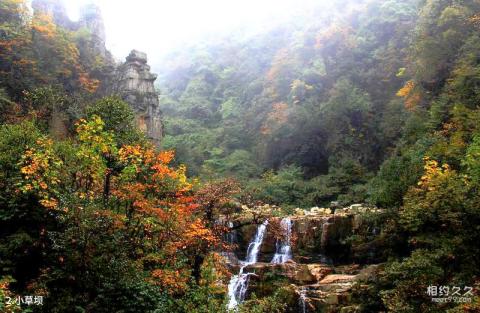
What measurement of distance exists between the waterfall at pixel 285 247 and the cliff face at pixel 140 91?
13.9m

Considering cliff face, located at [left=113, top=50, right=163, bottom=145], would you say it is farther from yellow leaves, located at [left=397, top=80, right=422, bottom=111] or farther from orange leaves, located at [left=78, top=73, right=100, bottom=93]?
yellow leaves, located at [left=397, top=80, right=422, bottom=111]

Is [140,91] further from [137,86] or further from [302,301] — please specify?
[302,301]

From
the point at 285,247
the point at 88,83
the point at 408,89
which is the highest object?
the point at 88,83

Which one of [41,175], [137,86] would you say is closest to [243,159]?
[137,86]

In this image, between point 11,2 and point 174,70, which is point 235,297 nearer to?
point 11,2

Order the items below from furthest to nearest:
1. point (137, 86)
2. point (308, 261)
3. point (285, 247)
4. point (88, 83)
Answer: point (137, 86) < point (88, 83) < point (285, 247) < point (308, 261)

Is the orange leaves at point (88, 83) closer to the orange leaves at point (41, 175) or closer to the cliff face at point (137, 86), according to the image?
the cliff face at point (137, 86)

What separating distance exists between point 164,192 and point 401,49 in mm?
27371

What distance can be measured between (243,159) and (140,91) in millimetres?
10350

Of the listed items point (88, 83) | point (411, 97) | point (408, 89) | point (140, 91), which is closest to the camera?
point (411, 97)

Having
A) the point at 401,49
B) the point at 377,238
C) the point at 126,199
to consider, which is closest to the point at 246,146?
the point at 401,49

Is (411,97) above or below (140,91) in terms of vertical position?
below

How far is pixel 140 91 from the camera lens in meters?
30.8

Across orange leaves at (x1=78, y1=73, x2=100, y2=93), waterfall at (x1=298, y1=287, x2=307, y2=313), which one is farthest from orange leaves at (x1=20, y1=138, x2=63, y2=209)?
orange leaves at (x1=78, y1=73, x2=100, y2=93)
